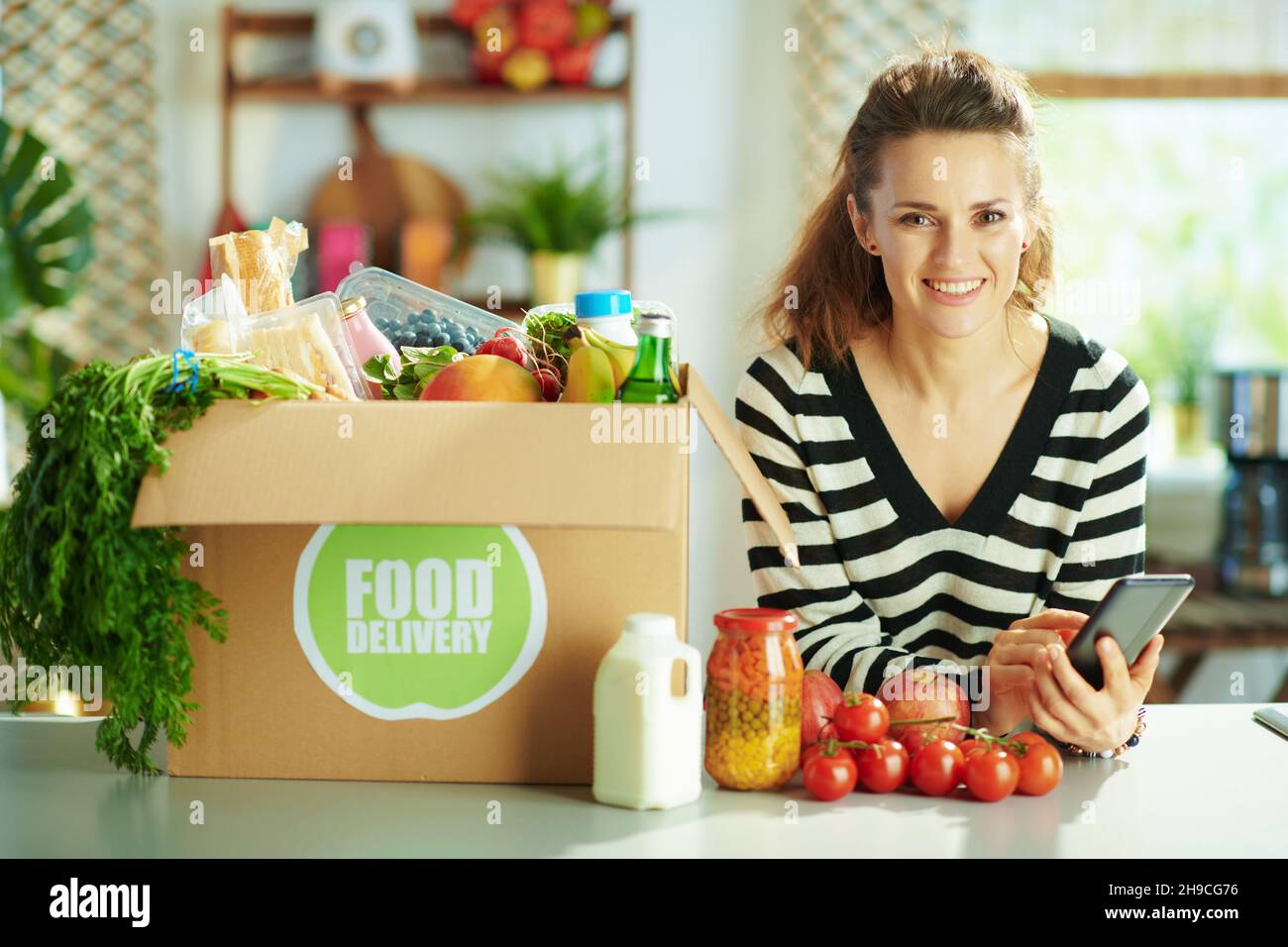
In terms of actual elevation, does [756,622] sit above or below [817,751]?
above

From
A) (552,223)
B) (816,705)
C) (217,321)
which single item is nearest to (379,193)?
(552,223)

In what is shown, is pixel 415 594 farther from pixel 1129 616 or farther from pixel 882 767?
pixel 1129 616

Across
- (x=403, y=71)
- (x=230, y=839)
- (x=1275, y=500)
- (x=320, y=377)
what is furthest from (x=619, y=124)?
(x=230, y=839)

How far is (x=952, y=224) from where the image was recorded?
122cm

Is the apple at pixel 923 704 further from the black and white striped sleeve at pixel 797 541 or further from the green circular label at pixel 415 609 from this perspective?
the green circular label at pixel 415 609

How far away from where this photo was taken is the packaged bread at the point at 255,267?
1094 mm

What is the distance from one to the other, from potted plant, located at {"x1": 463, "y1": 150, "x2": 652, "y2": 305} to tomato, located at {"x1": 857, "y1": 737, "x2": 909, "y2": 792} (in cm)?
226

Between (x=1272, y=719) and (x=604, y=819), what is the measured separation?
25.7 inches

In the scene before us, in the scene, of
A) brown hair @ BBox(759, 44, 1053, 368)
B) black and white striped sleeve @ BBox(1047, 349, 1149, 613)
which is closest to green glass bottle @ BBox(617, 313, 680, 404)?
brown hair @ BBox(759, 44, 1053, 368)

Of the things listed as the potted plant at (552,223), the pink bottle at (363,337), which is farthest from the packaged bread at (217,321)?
the potted plant at (552,223)

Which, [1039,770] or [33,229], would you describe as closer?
[1039,770]

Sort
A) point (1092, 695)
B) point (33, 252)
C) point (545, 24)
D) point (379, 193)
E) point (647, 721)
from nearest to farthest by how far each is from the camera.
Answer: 1. point (647, 721)
2. point (1092, 695)
3. point (33, 252)
4. point (545, 24)
5. point (379, 193)

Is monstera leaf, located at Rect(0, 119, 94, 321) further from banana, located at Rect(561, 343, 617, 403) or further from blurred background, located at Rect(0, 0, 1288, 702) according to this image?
banana, located at Rect(561, 343, 617, 403)
